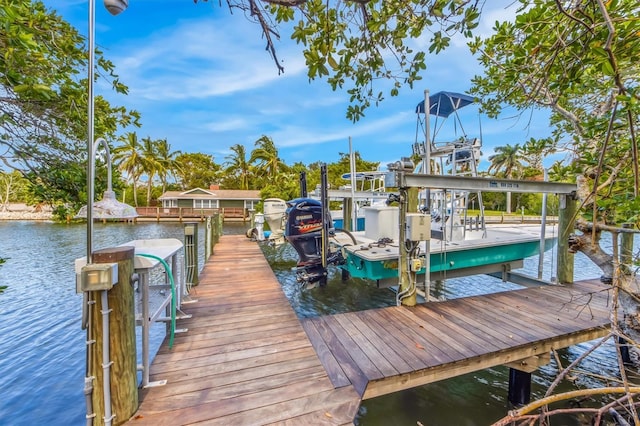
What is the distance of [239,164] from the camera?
33.3 meters

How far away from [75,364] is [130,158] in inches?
1136

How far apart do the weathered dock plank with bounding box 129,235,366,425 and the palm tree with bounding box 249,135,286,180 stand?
27375 mm

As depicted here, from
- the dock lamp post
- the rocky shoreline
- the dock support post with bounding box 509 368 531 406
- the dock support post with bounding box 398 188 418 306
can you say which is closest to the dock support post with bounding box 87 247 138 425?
the dock lamp post

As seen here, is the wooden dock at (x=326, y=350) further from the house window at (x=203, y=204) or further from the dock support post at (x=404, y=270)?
the house window at (x=203, y=204)

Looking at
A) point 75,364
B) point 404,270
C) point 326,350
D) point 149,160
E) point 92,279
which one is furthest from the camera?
point 149,160

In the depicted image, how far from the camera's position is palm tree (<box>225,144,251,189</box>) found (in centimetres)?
3250

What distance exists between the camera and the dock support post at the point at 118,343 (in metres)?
1.69

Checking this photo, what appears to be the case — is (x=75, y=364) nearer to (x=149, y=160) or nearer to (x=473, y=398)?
(x=473, y=398)

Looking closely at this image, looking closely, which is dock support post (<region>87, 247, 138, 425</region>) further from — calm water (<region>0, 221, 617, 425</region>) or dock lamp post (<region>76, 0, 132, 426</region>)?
calm water (<region>0, 221, 617, 425</region>)

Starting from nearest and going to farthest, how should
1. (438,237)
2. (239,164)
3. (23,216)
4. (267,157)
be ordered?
(438,237), (23,216), (267,157), (239,164)

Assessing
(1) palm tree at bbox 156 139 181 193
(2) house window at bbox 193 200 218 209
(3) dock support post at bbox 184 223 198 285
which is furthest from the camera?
(1) palm tree at bbox 156 139 181 193

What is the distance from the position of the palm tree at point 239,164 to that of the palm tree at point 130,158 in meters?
9.06

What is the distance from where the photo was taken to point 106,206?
76.3 inches

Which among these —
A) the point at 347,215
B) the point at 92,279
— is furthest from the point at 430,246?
the point at 92,279
